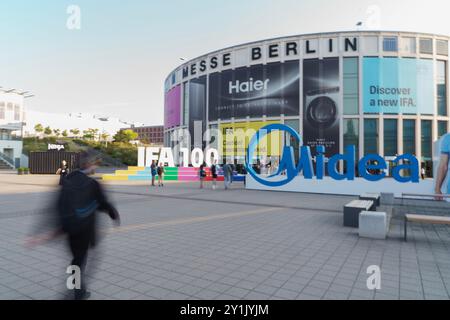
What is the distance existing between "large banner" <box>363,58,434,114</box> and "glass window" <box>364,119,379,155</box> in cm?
138

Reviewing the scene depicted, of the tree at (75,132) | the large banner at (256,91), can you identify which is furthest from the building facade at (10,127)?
the tree at (75,132)

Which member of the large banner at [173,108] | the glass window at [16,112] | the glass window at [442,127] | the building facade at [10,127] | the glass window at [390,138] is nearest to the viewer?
the glass window at [390,138]

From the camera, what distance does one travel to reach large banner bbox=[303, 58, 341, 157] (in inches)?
1425

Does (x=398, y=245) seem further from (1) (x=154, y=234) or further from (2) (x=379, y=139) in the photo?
(2) (x=379, y=139)

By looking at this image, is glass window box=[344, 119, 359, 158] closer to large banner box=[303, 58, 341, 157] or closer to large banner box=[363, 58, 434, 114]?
large banner box=[303, 58, 341, 157]

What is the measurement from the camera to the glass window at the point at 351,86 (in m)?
35.9

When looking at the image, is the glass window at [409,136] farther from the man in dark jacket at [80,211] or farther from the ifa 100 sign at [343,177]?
the man in dark jacket at [80,211]

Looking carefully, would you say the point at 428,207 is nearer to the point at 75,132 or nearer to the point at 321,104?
the point at 321,104

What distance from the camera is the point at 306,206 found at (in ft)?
41.6

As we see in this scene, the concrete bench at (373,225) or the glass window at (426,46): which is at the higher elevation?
the glass window at (426,46)

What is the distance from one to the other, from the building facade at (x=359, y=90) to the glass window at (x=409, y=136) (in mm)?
101

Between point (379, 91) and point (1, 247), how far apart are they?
124ft

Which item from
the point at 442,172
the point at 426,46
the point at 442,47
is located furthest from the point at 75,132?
the point at 442,172
